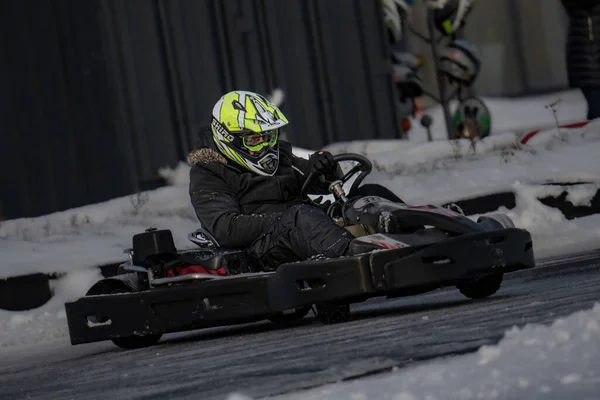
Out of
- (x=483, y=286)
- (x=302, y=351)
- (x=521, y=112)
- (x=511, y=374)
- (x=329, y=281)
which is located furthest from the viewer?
(x=521, y=112)

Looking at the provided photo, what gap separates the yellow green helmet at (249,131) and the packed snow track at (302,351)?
34.2 inches

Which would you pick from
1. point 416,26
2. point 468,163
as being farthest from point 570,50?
point 416,26

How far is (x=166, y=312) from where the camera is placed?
7.16 m

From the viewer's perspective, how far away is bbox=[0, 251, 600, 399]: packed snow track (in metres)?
4.98

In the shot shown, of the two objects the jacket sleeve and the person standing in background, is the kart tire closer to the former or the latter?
the jacket sleeve

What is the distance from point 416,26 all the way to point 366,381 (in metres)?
21.2

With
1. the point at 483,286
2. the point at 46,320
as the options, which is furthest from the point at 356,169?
the point at 46,320

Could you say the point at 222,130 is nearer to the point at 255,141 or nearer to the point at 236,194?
the point at 255,141

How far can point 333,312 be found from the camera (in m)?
6.76

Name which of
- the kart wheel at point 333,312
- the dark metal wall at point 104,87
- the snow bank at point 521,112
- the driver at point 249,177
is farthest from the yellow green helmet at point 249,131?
the snow bank at point 521,112

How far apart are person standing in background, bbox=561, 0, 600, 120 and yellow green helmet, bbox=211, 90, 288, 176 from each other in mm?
5504

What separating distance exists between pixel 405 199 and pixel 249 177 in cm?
327

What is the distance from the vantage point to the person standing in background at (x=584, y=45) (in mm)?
12516

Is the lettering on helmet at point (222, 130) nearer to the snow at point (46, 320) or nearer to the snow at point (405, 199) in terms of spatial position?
the snow at point (46, 320)
